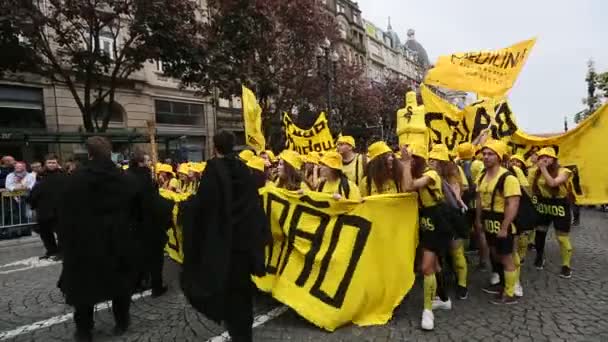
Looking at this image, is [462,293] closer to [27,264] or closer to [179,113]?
[27,264]

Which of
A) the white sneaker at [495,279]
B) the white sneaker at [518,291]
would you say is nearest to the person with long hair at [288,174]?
the white sneaker at [495,279]

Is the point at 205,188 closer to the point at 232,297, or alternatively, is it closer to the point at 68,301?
the point at 232,297

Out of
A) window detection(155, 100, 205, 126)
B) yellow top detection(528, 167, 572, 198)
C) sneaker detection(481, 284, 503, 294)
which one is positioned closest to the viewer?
sneaker detection(481, 284, 503, 294)

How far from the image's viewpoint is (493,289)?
4.99 meters

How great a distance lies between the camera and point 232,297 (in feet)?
10.7

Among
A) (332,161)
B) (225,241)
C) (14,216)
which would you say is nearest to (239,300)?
(225,241)

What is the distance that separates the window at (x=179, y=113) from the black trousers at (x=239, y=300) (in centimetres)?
2167

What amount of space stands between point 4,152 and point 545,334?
1928 centimetres

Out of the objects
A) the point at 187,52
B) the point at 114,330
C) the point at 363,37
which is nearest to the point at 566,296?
the point at 114,330

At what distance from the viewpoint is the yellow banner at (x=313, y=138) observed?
9.05 m

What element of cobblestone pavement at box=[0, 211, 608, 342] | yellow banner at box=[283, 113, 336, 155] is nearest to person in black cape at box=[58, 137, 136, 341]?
cobblestone pavement at box=[0, 211, 608, 342]

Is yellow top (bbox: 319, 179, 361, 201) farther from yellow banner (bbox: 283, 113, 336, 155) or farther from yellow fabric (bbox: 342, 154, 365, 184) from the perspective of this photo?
yellow banner (bbox: 283, 113, 336, 155)

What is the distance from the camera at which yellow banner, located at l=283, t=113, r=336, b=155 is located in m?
9.05

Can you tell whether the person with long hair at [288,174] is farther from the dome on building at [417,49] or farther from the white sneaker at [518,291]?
the dome on building at [417,49]
